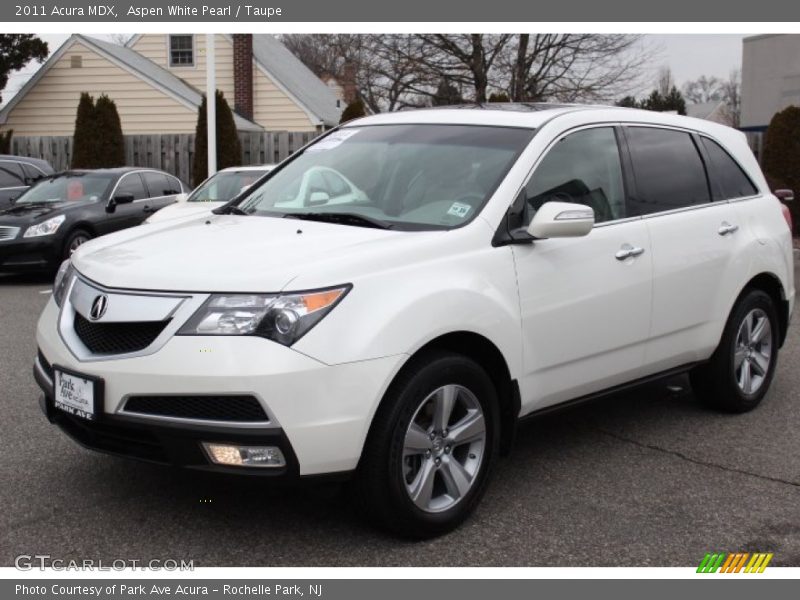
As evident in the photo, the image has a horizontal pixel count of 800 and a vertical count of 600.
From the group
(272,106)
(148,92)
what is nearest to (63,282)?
(148,92)

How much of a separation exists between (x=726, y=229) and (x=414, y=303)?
8.78 ft

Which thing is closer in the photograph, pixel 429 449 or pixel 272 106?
pixel 429 449

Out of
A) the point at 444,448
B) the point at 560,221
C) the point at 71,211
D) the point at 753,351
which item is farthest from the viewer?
the point at 71,211

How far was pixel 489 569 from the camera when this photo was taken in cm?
383

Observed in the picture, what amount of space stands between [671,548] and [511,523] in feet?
2.23

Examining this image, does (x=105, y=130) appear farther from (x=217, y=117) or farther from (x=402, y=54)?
(x=402, y=54)

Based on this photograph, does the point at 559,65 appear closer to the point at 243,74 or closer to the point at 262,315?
the point at 243,74

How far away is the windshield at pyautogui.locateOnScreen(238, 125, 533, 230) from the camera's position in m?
4.57

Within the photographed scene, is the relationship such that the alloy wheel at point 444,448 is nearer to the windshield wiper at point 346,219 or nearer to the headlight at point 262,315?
the headlight at point 262,315

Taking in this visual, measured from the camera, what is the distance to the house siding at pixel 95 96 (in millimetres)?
30094

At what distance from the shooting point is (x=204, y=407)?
3625 mm

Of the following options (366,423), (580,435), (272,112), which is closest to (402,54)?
(272,112)

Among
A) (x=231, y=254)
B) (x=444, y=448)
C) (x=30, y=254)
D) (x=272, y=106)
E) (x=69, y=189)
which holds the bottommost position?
(x=30, y=254)

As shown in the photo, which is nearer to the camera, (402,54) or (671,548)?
(671,548)
